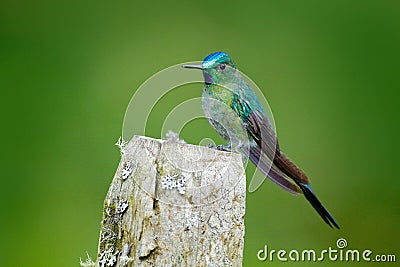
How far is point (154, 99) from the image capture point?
1.17 m

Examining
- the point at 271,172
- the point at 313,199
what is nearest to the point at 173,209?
the point at 271,172

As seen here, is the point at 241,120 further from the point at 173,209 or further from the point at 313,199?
the point at 173,209

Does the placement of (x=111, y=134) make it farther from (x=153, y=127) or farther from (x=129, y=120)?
(x=129, y=120)

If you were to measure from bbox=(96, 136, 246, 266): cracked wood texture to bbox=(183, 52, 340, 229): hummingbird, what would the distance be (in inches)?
18.0

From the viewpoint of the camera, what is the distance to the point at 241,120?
161cm

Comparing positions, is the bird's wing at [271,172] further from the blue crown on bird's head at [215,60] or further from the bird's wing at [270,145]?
the blue crown on bird's head at [215,60]

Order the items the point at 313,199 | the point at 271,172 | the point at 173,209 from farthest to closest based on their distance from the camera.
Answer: the point at 313,199 < the point at 271,172 < the point at 173,209

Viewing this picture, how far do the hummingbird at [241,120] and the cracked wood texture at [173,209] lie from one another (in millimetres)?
456

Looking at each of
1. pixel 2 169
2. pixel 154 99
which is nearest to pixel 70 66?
pixel 2 169

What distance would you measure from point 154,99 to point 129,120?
77 mm

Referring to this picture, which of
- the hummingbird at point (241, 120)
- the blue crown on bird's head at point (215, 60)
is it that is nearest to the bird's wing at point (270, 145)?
the hummingbird at point (241, 120)

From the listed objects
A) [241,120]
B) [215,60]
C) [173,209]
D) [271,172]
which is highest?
[215,60]

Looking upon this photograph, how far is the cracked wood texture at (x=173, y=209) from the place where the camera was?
3.45ft

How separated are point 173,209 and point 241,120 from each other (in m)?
0.60
